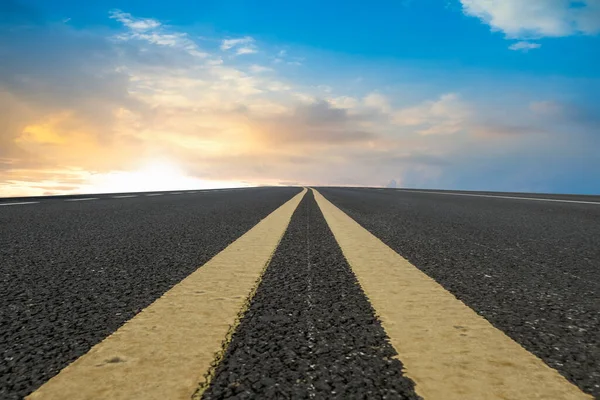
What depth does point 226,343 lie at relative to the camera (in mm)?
1291

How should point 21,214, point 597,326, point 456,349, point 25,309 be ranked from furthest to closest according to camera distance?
1. point 21,214
2. point 25,309
3. point 597,326
4. point 456,349

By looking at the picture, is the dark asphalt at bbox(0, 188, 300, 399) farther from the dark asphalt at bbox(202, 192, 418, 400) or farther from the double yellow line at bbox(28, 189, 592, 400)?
the dark asphalt at bbox(202, 192, 418, 400)

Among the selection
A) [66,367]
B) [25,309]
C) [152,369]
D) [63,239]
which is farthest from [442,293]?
[63,239]

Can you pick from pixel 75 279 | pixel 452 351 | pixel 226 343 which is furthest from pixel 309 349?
pixel 75 279

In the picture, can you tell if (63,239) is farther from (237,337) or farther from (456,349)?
(456,349)

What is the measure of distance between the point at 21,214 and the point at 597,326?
6539 mm

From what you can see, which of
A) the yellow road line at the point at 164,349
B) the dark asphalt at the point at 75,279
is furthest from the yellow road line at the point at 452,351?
the dark asphalt at the point at 75,279

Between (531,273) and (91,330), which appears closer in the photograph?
(91,330)

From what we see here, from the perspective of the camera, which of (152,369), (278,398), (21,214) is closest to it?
(278,398)

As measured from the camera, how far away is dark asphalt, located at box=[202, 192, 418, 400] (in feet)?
3.38

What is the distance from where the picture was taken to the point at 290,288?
2.03 meters

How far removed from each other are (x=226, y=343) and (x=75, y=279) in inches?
51.1

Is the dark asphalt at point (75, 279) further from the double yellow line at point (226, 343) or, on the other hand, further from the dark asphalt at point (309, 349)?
the dark asphalt at point (309, 349)

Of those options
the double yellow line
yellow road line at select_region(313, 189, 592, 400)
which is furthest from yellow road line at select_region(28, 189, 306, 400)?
yellow road line at select_region(313, 189, 592, 400)
